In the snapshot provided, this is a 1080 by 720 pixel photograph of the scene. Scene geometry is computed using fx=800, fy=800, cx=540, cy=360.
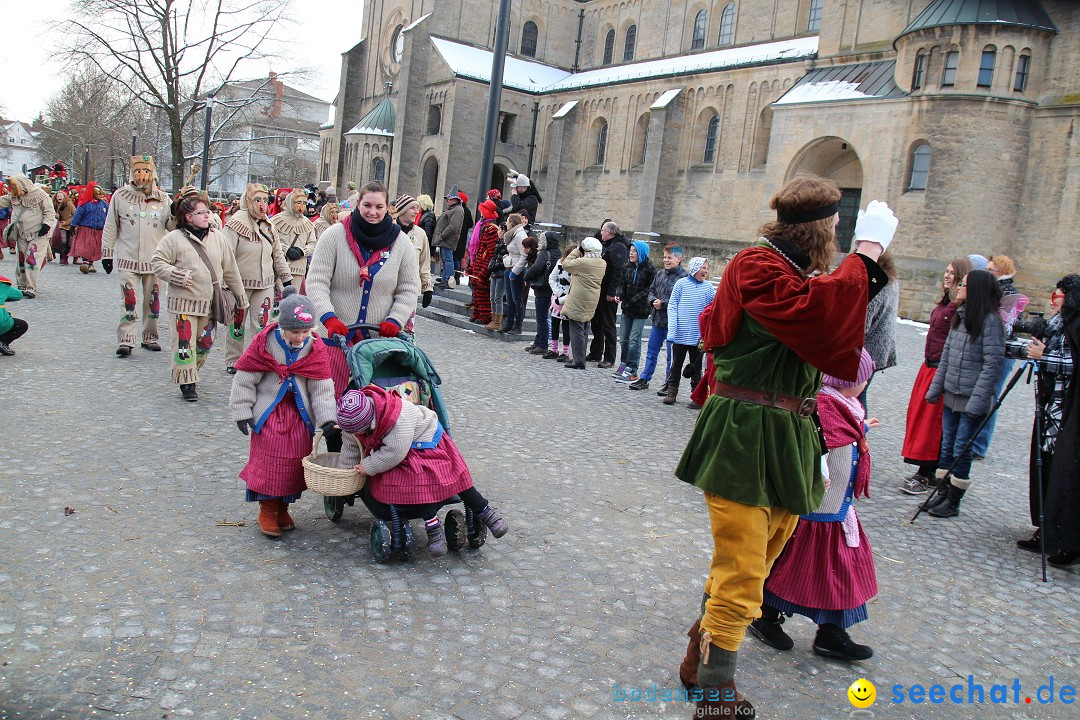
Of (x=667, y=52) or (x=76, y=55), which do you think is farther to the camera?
(x=667, y=52)

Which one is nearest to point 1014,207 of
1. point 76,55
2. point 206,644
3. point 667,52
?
point 667,52

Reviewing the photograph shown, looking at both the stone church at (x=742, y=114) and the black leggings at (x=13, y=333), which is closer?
the black leggings at (x=13, y=333)

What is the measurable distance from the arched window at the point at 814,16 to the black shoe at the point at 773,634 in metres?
35.6

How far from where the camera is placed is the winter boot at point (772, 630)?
3.85 metres

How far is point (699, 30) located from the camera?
3947cm

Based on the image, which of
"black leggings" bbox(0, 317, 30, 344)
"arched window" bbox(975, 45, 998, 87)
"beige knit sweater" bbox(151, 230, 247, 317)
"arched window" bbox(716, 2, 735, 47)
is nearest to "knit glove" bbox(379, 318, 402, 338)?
"beige knit sweater" bbox(151, 230, 247, 317)

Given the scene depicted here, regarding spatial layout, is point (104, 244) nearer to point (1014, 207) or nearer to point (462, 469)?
point (462, 469)

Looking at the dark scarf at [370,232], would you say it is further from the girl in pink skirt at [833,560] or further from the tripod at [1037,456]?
the tripod at [1037,456]

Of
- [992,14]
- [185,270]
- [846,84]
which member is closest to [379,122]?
[846,84]

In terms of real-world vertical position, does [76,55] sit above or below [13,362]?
above

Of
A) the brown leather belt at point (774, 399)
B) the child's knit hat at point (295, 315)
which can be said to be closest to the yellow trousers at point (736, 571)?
the brown leather belt at point (774, 399)

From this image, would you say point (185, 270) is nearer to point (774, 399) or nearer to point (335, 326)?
point (335, 326)

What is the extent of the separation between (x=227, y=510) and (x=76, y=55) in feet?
99.1

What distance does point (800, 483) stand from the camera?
308 cm
